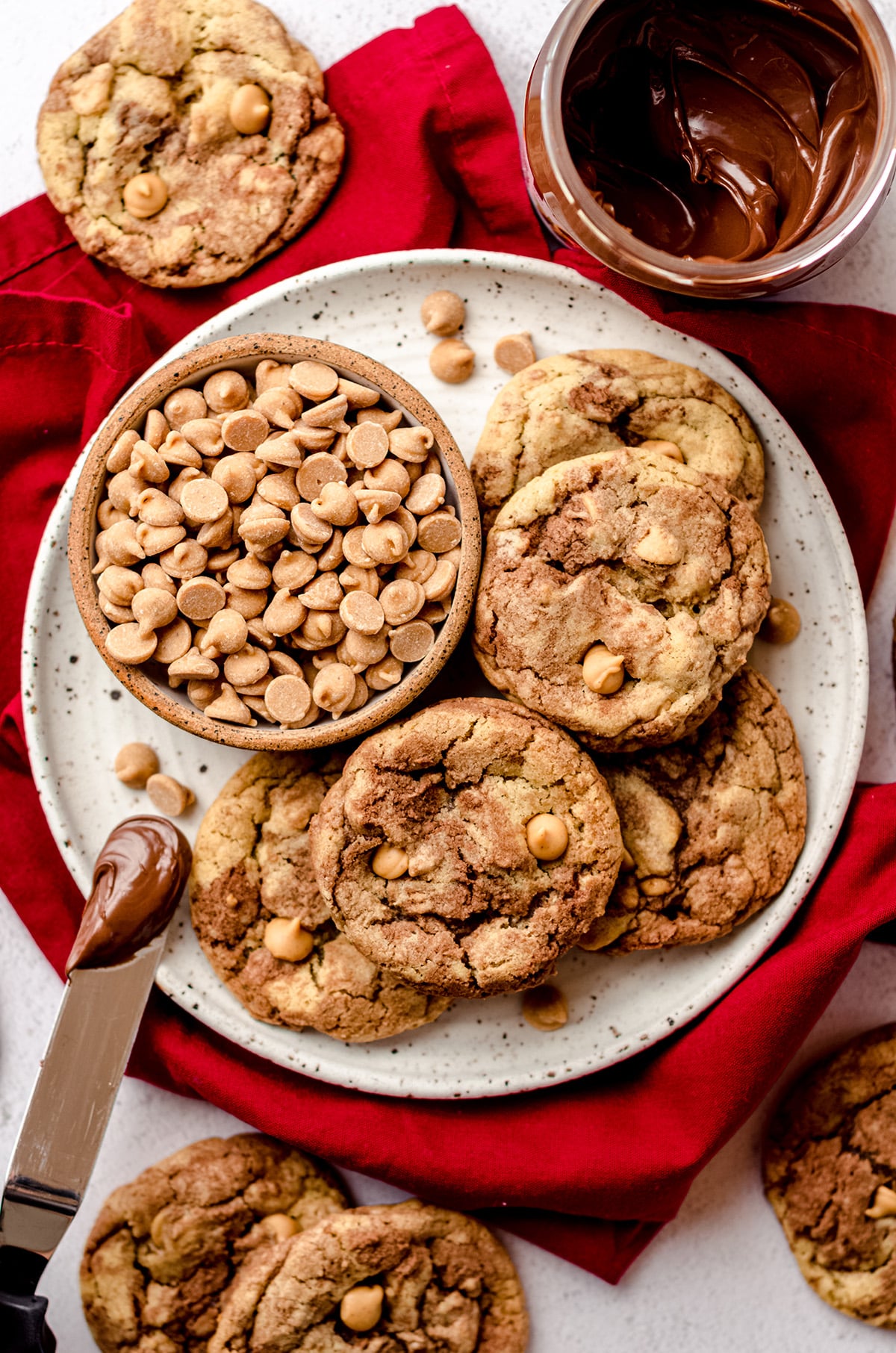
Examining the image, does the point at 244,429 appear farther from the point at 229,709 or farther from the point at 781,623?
the point at 781,623

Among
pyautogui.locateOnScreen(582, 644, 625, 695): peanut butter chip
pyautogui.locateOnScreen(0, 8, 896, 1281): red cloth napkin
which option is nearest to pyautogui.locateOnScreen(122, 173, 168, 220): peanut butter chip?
pyautogui.locateOnScreen(0, 8, 896, 1281): red cloth napkin

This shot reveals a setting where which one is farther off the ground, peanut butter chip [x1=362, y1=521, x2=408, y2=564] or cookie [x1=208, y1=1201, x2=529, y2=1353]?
peanut butter chip [x1=362, y1=521, x2=408, y2=564]

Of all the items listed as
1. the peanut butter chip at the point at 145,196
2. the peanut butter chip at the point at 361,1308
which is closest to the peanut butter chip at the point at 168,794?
the peanut butter chip at the point at 361,1308

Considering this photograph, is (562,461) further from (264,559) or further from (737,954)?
(737,954)

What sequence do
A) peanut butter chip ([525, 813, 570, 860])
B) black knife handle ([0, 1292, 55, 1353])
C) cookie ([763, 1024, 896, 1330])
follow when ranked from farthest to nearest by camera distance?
1. cookie ([763, 1024, 896, 1330])
2. black knife handle ([0, 1292, 55, 1353])
3. peanut butter chip ([525, 813, 570, 860])

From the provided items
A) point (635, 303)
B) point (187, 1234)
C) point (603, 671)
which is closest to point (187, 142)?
point (635, 303)

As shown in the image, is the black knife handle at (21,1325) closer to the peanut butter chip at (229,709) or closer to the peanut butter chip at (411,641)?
the peanut butter chip at (229,709)

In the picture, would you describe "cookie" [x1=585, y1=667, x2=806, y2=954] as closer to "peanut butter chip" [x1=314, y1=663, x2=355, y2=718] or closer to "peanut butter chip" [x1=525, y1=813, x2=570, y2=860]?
"peanut butter chip" [x1=525, y1=813, x2=570, y2=860]
